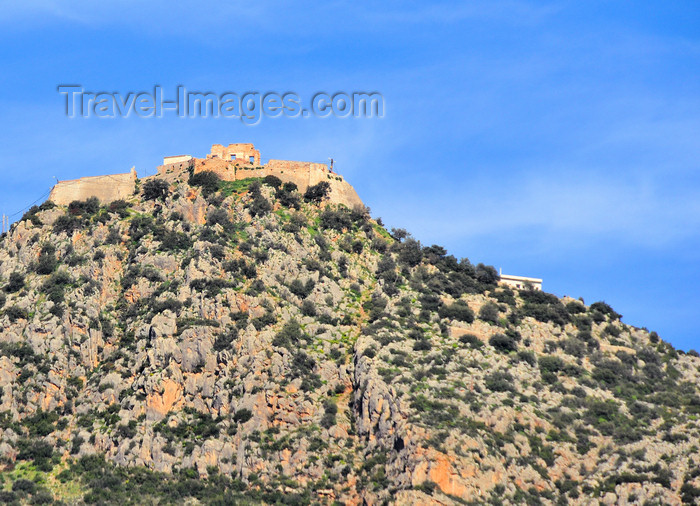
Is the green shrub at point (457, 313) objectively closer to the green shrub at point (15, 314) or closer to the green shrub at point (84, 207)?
the green shrub at point (84, 207)

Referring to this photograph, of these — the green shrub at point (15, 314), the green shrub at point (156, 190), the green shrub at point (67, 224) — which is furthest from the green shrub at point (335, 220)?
the green shrub at point (15, 314)

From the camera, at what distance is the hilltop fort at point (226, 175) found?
4109 inches

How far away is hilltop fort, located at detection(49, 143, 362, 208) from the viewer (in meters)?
104

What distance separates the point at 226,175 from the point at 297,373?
29.9m

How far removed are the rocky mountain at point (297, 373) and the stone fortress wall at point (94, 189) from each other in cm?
235

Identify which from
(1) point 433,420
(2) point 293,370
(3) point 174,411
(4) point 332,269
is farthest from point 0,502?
(4) point 332,269

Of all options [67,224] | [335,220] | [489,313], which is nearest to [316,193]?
[335,220]

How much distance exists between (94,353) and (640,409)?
41.7m

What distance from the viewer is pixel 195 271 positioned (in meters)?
90.1

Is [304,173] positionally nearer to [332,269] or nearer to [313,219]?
[313,219]

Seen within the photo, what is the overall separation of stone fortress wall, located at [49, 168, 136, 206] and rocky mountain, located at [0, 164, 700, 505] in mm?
2350

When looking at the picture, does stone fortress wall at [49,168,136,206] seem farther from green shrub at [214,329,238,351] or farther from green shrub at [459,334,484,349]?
green shrub at [459,334,484,349]

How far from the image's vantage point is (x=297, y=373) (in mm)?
81875

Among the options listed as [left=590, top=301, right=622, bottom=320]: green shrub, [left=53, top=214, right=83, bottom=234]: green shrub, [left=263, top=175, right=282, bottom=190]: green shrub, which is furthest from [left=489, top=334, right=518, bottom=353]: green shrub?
[left=53, top=214, right=83, bottom=234]: green shrub
